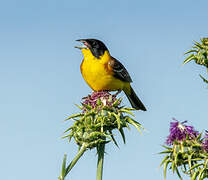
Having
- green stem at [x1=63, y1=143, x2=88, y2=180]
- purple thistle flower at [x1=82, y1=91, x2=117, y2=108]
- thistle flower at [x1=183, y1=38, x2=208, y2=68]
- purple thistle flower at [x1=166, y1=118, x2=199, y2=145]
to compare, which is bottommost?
green stem at [x1=63, y1=143, x2=88, y2=180]

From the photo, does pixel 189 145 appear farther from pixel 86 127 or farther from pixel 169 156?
pixel 86 127

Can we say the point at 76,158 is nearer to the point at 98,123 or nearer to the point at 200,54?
the point at 98,123

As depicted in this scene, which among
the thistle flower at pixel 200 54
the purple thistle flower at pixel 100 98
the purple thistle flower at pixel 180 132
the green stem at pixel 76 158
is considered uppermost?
the thistle flower at pixel 200 54

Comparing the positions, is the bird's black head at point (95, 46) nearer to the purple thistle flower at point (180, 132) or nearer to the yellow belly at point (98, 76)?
the yellow belly at point (98, 76)

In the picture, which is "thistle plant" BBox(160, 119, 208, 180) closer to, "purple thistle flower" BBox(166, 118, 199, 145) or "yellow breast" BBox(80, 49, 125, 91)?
"purple thistle flower" BBox(166, 118, 199, 145)

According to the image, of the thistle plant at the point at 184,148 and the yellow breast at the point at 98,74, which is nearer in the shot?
the thistle plant at the point at 184,148

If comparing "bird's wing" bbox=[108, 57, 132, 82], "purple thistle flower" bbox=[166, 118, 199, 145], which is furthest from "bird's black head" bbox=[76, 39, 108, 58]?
"purple thistle flower" bbox=[166, 118, 199, 145]

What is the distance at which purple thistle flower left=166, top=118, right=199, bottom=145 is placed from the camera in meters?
8.48

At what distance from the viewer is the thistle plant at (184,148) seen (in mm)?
8164

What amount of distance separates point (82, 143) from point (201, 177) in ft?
8.13

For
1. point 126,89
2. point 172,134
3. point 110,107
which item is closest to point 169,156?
point 172,134

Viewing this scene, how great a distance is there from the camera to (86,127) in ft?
28.2

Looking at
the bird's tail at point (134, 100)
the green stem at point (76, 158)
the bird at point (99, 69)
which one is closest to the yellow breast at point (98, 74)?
the bird at point (99, 69)

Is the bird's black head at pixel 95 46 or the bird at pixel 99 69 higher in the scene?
the bird's black head at pixel 95 46
